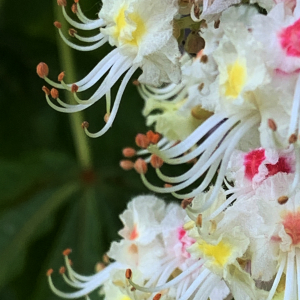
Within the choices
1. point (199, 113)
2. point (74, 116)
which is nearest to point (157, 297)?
point (199, 113)

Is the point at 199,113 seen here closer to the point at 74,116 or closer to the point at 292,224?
the point at 292,224

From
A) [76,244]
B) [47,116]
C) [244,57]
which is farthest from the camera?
[47,116]

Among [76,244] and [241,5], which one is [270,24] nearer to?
[241,5]

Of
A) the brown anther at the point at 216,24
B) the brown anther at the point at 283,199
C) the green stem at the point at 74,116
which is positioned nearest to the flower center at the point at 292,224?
the brown anther at the point at 283,199

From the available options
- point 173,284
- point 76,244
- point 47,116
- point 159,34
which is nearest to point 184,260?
point 173,284

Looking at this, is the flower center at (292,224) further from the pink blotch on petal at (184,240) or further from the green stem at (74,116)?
the green stem at (74,116)

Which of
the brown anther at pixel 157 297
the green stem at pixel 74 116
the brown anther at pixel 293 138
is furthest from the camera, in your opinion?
the green stem at pixel 74 116
